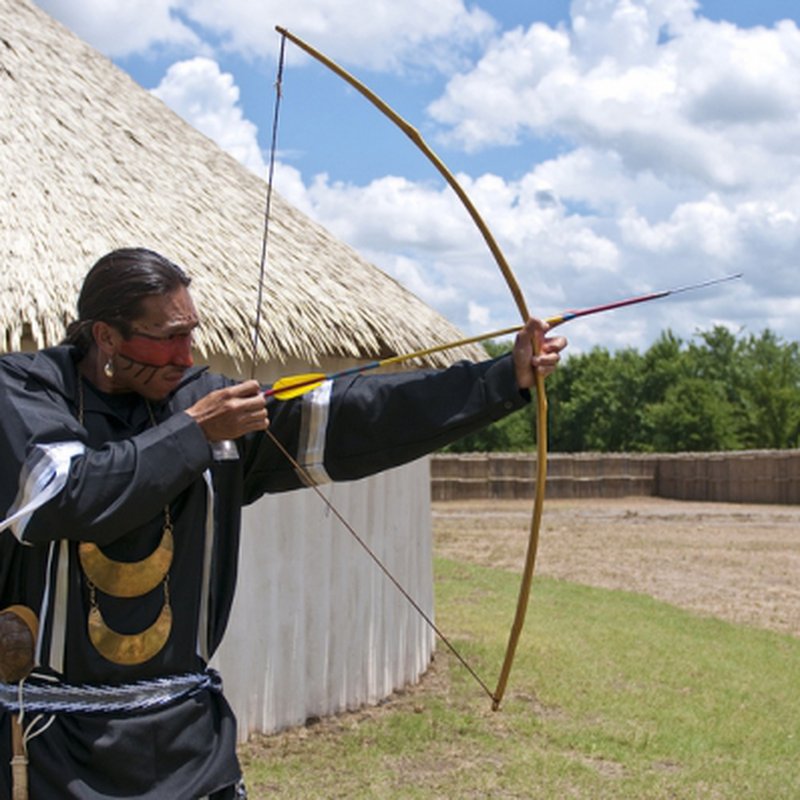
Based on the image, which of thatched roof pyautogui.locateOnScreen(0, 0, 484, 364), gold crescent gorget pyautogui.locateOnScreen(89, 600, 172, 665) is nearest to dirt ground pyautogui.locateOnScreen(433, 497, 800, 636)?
thatched roof pyautogui.locateOnScreen(0, 0, 484, 364)

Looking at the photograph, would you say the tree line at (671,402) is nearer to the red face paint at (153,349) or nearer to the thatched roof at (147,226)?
the thatched roof at (147,226)

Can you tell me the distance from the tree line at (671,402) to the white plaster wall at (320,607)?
1044 inches

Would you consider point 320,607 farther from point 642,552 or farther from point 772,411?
point 772,411

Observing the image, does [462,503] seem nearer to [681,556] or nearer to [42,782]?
[681,556]

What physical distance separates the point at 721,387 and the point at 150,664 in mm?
37192

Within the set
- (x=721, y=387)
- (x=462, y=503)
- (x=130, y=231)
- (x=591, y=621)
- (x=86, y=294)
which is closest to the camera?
(x=86, y=294)

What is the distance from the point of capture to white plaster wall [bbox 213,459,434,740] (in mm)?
5625

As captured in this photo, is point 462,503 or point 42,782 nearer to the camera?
point 42,782

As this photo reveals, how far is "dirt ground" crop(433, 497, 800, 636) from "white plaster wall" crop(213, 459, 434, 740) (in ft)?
15.7

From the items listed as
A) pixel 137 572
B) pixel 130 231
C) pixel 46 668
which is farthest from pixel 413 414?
pixel 130 231

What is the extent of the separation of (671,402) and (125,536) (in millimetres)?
32775

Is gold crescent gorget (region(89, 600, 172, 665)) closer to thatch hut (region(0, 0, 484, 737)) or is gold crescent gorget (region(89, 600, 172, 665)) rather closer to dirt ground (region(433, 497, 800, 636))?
thatch hut (region(0, 0, 484, 737))

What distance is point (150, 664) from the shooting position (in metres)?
2.20

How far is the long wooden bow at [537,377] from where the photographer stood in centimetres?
263
